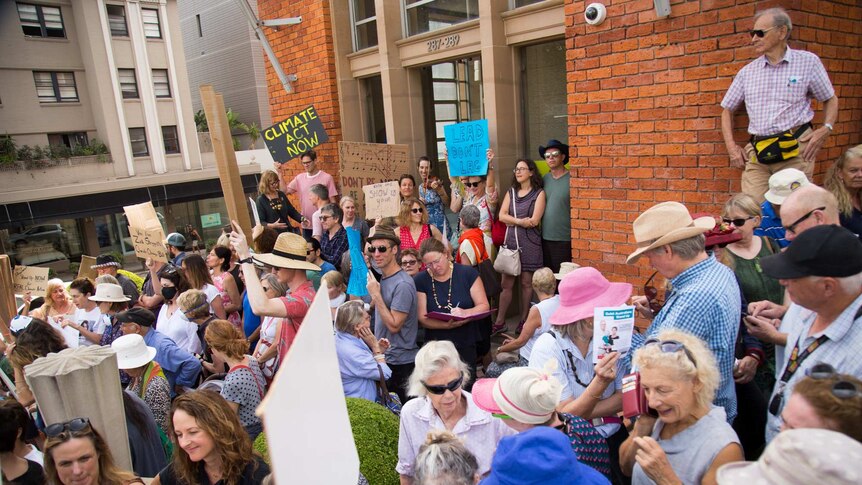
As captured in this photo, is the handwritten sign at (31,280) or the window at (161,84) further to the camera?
the window at (161,84)

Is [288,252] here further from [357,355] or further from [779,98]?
[779,98]

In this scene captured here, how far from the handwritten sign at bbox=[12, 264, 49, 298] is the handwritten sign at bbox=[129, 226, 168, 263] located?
1031 millimetres

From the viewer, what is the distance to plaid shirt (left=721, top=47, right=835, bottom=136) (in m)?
3.88

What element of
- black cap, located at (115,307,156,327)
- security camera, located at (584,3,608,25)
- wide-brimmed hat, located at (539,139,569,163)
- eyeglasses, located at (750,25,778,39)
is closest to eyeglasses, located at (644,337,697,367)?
eyeglasses, located at (750,25,778,39)

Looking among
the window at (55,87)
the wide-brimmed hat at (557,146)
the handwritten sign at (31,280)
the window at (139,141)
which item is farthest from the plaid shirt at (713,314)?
the window at (55,87)

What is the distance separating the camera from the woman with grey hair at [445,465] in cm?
216

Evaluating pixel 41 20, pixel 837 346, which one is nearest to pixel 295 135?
pixel 837 346

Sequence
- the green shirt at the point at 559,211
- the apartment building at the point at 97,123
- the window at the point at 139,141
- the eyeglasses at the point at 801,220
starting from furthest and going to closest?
the window at the point at 139,141 < the apartment building at the point at 97,123 < the green shirt at the point at 559,211 < the eyeglasses at the point at 801,220

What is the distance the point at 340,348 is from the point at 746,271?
103 inches

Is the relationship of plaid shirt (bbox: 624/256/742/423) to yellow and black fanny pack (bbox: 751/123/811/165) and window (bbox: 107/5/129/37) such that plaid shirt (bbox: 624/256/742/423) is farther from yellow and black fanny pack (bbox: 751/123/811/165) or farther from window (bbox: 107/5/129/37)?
window (bbox: 107/5/129/37)

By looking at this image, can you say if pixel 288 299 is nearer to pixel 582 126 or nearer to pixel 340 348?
pixel 340 348

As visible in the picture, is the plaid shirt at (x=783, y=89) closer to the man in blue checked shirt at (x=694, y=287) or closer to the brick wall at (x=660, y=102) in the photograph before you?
the brick wall at (x=660, y=102)

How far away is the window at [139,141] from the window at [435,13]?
88.2 ft

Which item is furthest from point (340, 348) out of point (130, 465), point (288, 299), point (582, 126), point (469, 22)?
point (469, 22)
